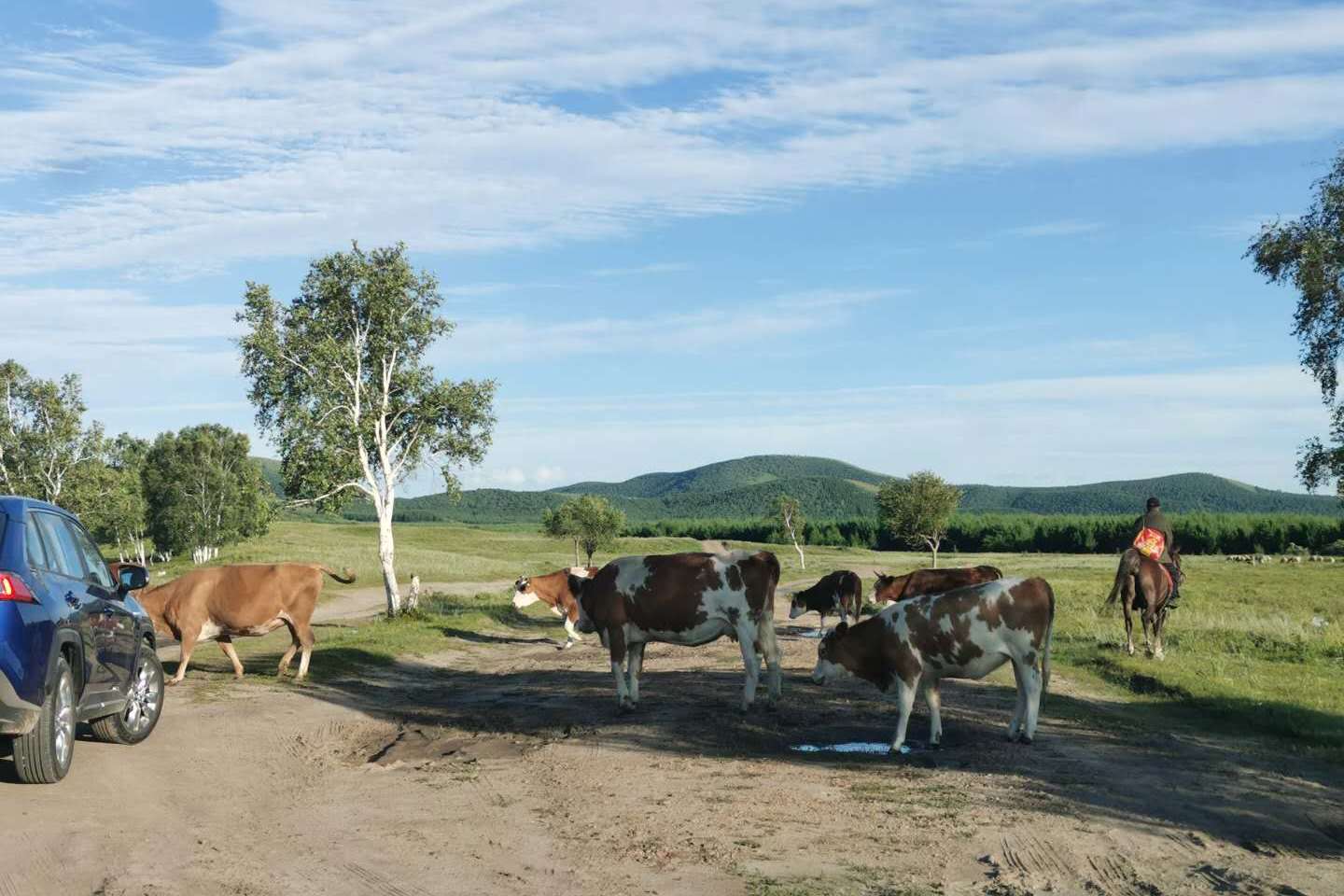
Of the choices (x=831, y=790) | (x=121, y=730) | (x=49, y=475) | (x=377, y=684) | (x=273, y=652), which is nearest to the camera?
(x=831, y=790)

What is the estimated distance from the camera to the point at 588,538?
259 feet

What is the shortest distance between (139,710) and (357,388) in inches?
1015

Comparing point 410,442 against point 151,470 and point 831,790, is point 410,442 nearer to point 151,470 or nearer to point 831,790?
point 831,790

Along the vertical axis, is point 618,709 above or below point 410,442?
below

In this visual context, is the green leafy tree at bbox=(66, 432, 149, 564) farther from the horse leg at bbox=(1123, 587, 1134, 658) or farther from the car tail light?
the car tail light

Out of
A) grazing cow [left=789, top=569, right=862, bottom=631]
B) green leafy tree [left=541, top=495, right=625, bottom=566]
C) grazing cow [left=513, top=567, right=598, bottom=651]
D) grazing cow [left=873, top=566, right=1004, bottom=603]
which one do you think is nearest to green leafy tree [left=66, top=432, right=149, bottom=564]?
green leafy tree [left=541, top=495, right=625, bottom=566]

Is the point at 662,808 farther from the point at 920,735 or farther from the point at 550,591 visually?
the point at 550,591

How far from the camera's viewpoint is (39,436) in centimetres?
6781

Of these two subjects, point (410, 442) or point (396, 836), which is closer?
point (396, 836)

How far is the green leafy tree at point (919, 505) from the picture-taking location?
302ft

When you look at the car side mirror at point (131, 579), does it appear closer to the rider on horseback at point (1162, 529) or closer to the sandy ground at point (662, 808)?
the sandy ground at point (662, 808)

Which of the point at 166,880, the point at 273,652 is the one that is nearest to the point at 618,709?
the point at 166,880

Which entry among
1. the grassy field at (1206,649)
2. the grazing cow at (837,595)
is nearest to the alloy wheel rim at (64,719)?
the grassy field at (1206,649)

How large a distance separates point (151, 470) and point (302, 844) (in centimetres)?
10087
